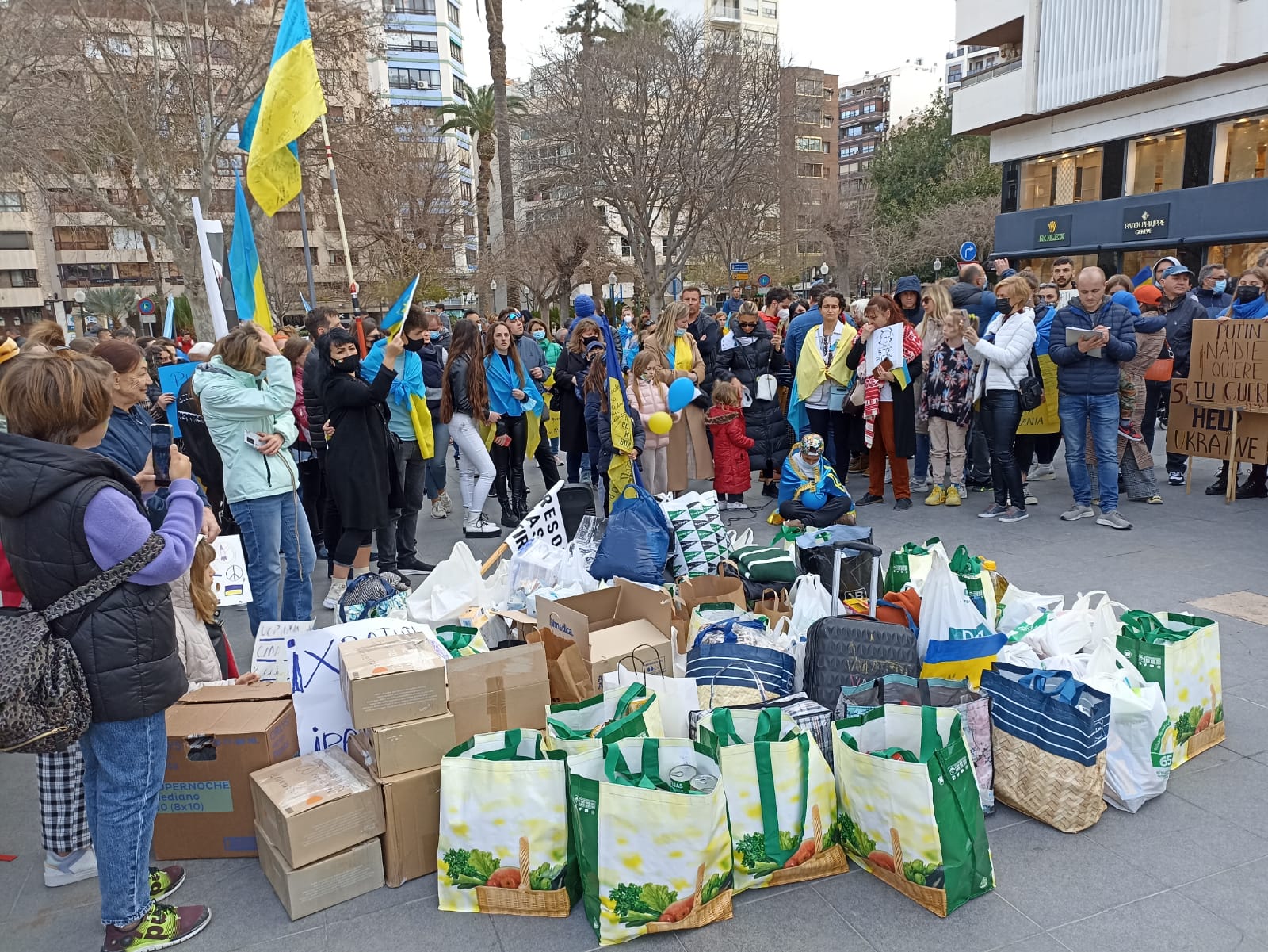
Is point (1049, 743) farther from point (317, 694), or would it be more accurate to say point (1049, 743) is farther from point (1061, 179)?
point (1061, 179)

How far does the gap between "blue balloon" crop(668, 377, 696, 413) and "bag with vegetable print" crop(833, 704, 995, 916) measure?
15.8 ft

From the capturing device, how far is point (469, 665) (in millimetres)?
3219

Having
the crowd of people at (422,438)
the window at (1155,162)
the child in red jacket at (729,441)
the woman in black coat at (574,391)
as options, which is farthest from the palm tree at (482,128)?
the child in red jacket at (729,441)

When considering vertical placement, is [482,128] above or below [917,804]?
above

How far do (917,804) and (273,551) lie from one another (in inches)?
144

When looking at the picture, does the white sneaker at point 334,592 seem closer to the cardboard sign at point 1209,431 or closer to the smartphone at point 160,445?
the smartphone at point 160,445

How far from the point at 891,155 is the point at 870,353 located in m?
36.4

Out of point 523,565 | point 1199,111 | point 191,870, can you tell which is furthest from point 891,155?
point 191,870

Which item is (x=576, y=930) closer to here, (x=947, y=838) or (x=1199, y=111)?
(x=947, y=838)

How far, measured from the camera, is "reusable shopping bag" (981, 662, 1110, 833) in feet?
10.0

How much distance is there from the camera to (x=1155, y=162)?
77.5 ft

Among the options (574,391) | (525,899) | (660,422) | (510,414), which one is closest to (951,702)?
(525,899)

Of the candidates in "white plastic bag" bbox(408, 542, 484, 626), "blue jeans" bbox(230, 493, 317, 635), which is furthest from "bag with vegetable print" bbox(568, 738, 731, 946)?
"blue jeans" bbox(230, 493, 317, 635)

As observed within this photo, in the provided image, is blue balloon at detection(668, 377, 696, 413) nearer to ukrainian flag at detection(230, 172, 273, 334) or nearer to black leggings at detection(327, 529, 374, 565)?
black leggings at detection(327, 529, 374, 565)
